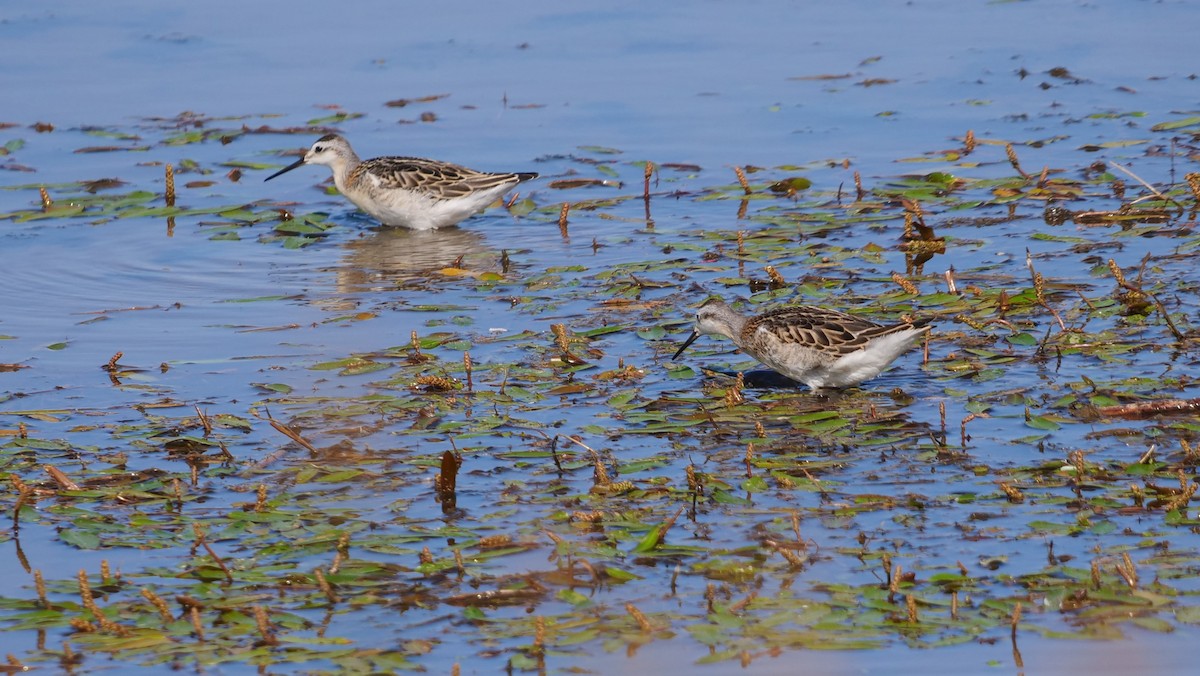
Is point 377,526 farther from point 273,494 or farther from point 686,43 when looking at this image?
point 686,43

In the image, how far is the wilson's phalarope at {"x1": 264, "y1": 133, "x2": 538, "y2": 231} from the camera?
15.3 metres

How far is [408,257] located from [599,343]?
4167 millimetres

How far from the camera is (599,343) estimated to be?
35.9 feet

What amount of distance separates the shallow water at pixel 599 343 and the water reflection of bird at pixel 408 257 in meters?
0.06

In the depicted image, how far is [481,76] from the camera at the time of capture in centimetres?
2062

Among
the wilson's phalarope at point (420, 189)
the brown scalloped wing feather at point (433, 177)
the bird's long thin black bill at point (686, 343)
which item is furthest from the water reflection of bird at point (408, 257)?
the bird's long thin black bill at point (686, 343)

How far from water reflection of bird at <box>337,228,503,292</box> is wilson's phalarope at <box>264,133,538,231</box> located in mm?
215

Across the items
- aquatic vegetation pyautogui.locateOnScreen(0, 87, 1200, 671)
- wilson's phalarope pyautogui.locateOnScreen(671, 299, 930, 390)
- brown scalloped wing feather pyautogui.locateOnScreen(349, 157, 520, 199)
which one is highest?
brown scalloped wing feather pyautogui.locateOnScreen(349, 157, 520, 199)

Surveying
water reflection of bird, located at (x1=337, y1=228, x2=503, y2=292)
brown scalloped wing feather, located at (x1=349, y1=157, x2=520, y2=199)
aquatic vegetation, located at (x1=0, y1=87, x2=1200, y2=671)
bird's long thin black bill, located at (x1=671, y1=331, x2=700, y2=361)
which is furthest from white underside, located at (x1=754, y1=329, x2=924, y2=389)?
brown scalloped wing feather, located at (x1=349, y1=157, x2=520, y2=199)

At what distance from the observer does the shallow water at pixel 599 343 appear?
22.6 ft

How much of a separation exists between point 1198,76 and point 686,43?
6767mm

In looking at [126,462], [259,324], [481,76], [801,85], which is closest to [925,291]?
[259,324]

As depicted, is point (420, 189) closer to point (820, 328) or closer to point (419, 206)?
point (419, 206)

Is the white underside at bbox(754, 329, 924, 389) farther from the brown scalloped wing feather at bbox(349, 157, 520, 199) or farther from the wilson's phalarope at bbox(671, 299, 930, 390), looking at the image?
the brown scalloped wing feather at bbox(349, 157, 520, 199)
